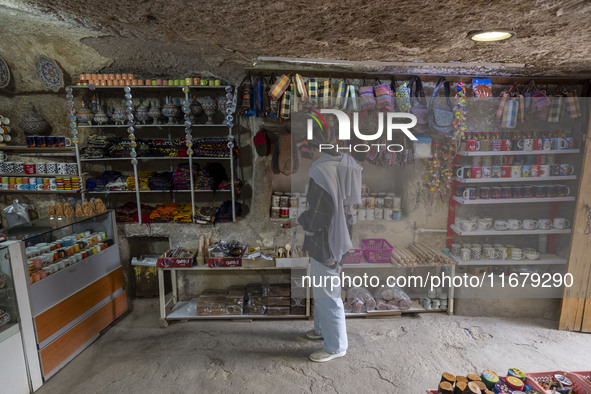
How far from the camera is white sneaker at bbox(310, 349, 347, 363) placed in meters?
2.99

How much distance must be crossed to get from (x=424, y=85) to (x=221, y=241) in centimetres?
300

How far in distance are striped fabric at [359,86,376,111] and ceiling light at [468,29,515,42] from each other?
114 cm

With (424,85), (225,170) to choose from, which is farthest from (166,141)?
(424,85)

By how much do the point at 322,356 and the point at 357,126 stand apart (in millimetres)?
2283

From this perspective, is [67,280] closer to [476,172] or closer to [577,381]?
[577,381]

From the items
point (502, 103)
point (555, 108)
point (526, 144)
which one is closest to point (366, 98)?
point (502, 103)

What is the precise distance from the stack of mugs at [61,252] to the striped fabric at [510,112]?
4585 mm

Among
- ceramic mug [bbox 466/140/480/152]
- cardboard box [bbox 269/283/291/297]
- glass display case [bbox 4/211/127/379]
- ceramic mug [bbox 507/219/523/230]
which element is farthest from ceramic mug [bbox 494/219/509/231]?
glass display case [bbox 4/211/127/379]

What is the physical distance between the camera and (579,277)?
11.5ft

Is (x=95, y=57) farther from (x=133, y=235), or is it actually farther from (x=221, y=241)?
(x=221, y=241)

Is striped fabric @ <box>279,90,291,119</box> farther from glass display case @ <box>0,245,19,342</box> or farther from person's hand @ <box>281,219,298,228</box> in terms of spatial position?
glass display case @ <box>0,245,19,342</box>

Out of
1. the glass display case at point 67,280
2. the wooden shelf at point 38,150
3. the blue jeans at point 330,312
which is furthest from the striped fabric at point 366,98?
the wooden shelf at point 38,150

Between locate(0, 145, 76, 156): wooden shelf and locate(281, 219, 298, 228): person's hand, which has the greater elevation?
locate(0, 145, 76, 156): wooden shelf

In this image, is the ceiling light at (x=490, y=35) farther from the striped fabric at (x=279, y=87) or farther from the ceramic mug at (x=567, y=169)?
the ceramic mug at (x=567, y=169)
